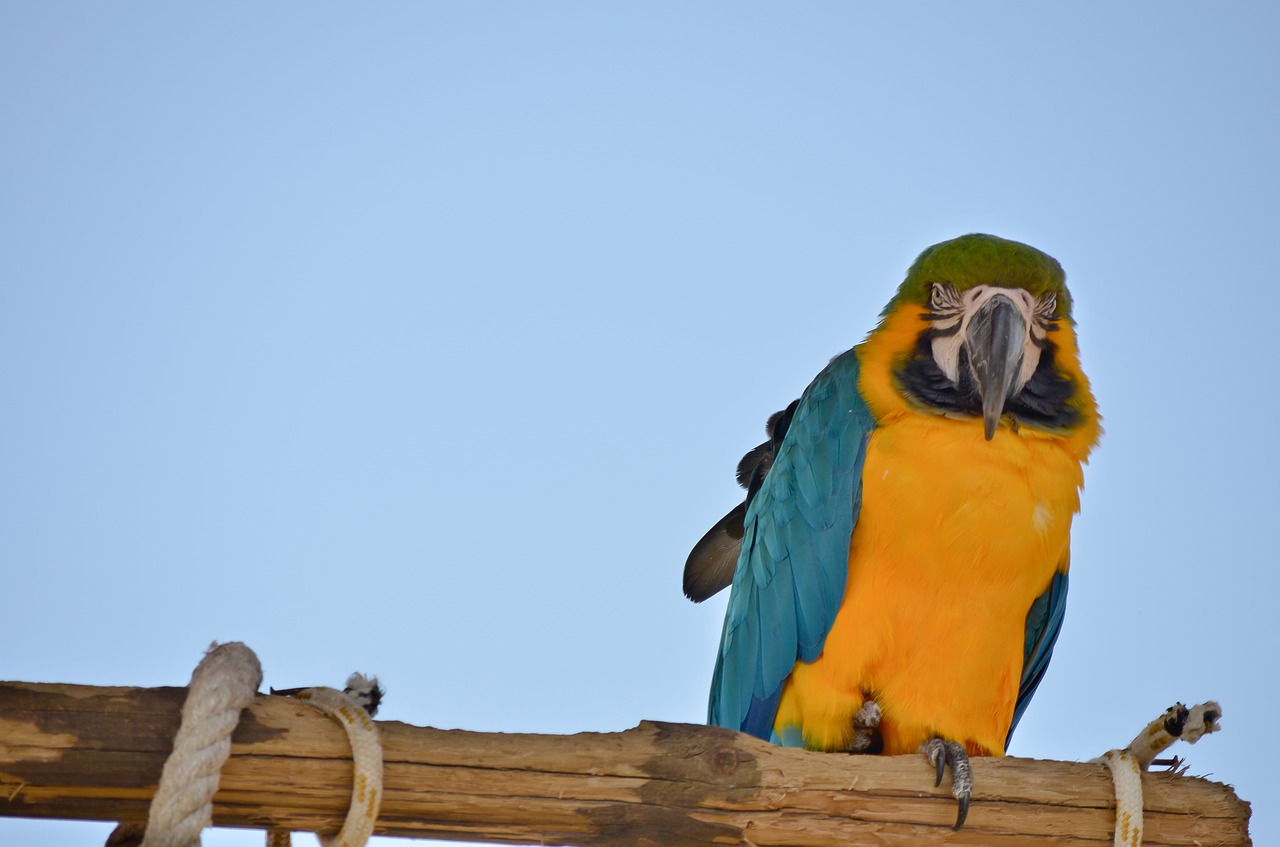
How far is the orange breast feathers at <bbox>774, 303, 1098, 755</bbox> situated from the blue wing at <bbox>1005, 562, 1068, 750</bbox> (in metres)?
0.18

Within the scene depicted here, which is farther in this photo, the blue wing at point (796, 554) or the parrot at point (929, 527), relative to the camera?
the blue wing at point (796, 554)

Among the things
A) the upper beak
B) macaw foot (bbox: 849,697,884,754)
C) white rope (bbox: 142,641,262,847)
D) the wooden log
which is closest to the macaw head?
the upper beak

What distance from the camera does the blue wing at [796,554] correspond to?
3.03 m

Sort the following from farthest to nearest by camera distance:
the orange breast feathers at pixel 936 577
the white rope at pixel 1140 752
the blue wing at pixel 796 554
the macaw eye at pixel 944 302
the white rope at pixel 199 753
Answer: the macaw eye at pixel 944 302 → the blue wing at pixel 796 554 → the orange breast feathers at pixel 936 577 → the white rope at pixel 1140 752 → the white rope at pixel 199 753

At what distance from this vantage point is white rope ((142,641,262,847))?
1.75 meters

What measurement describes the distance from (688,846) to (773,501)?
54.1 inches

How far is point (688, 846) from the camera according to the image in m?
2.10

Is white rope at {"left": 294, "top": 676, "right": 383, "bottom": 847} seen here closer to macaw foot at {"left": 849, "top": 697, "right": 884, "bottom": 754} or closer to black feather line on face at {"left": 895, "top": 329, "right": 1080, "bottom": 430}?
macaw foot at {"left": 849, "top": 697, "right": 884, "bottom": 754}

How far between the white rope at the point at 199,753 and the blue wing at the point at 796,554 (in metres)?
1.57

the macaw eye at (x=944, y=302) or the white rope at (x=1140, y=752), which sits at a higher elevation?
the macaw eye at (x=944, y=302)

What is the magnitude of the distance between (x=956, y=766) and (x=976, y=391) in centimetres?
101

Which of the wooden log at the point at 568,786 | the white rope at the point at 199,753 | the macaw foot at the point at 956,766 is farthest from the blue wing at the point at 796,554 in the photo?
the white rope at the point at 199,753

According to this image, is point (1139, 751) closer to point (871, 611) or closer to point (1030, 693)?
point (871, 611)

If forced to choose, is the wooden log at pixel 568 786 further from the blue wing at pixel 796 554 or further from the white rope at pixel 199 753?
the blue wing at pixel 796 554
